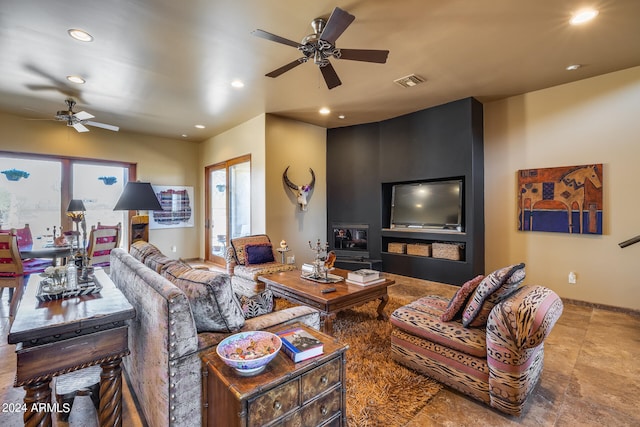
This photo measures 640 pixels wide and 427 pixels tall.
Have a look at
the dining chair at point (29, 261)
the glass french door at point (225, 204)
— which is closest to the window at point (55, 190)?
the dining chair at point (29, 261)

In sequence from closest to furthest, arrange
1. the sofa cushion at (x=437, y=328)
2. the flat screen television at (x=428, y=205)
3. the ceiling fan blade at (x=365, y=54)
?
the sofa cushion at (x=437, y=328) → the ceiling fan blade at (x=365, y=54) → the flat screen television at (x=428, y=205)

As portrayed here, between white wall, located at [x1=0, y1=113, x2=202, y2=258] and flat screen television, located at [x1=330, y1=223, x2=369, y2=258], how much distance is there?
347cm

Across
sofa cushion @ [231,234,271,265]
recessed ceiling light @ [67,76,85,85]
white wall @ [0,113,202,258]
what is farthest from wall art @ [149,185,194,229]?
→ sofa cushion @ [231,234,271,265]

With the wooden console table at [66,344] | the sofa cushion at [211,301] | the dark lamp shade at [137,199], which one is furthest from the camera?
the dark lamp shade at [137,199]

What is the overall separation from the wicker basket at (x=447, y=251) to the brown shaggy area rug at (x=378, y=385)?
7.07 ft

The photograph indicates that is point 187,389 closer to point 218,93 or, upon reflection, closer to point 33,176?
point 218,93

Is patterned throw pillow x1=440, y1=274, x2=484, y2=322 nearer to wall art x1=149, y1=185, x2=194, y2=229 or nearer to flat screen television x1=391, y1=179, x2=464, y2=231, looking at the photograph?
flat screen television x1=391, y1=179, x2=464, y2=231

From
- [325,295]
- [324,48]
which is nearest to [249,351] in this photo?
[325,295]

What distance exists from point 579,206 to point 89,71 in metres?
6.24

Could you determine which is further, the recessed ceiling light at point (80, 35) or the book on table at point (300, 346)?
the recessed ceiling light at point (80, 35)

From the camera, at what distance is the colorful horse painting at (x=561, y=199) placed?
351cm

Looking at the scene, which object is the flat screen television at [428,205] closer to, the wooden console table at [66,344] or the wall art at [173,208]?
the wooden console table at [66,344]

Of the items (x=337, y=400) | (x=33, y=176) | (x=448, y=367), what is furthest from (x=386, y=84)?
(x=33, y=176)

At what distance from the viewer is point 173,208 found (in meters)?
6.45
